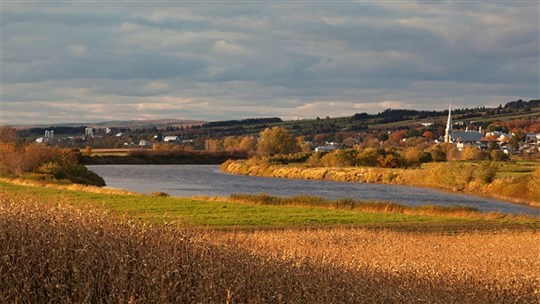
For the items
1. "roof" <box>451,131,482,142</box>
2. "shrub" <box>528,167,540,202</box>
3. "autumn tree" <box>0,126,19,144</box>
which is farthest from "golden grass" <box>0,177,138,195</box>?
"roof" <box>451,131,482,142</box>

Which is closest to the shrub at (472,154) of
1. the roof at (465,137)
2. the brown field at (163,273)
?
the roof at (465,137)

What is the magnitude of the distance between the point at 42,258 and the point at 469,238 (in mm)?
21051

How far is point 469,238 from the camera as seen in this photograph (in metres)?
27.1

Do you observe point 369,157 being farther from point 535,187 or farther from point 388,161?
point 535,187

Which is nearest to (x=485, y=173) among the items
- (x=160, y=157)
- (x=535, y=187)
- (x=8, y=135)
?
(x=535, y=187)

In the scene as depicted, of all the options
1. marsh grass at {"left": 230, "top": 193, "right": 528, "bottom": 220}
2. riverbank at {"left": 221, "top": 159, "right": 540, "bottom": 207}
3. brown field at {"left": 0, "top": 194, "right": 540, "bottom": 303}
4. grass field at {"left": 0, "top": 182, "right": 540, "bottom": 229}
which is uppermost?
brown field at {"left": 0, "top": 194, "right": 540, "bottom": 303}

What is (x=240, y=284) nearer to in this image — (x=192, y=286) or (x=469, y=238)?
(x=192, y=286)

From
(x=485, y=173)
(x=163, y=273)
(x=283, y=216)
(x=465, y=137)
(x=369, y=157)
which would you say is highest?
(x=163, y=273)

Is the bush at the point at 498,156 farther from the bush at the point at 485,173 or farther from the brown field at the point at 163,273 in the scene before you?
the brown field at the point at 163,273

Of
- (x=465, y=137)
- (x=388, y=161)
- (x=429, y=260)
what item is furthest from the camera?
(x=465, y=137)

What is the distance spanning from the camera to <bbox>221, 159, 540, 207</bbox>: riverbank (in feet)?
221

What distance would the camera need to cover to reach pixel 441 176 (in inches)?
3280

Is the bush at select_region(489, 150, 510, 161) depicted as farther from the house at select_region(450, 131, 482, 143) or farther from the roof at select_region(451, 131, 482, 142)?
the roof at select_region(451, 131, 482, 142)

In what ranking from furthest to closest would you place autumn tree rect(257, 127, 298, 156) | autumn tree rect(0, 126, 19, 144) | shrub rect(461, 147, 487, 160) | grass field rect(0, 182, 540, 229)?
autumn tree rect(257, 127, 298, 156), shrub rect(461, 147, 487, 160), autumn tree rect(0, 126, 19, 144), grass field rect(0, 182, 540, 229)
